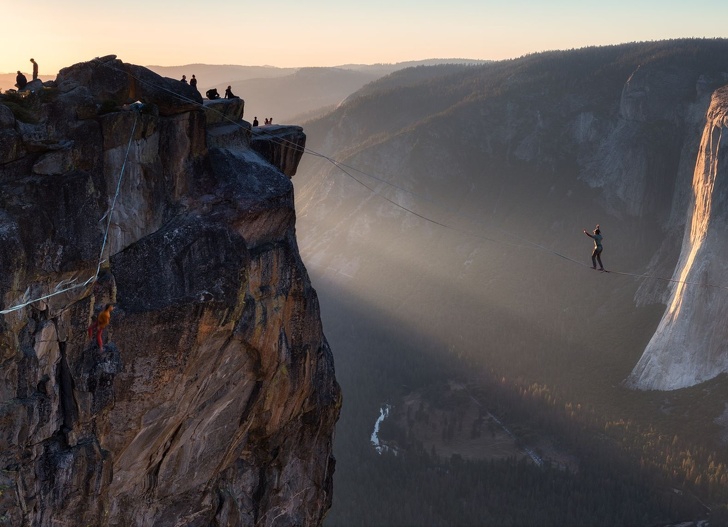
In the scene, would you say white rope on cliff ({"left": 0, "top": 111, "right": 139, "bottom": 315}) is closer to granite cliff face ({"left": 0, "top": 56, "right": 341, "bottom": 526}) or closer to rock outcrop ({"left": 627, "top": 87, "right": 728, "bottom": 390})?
granite cliff face ({"left": 0, "top": 56, "right": 341, "bottom": 526})

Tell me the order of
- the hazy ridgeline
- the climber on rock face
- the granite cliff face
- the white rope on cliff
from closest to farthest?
1. the white rope on cliff
2. the granite cliff face
3. the climber on rock face
4. the hazy ridgeline

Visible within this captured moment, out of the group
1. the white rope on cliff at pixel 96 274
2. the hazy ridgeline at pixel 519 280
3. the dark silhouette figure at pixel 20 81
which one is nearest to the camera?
the white rope on cliff at pixel 96 274

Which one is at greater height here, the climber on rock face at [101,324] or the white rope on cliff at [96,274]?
the white rope on cliff at [96,274]

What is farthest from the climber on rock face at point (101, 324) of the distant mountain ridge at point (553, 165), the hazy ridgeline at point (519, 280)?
the distant mountain ridge at point (553, 165)

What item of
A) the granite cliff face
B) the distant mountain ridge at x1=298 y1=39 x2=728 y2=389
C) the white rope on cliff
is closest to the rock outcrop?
the distant mountain ridge at x1=298 y1=39 x2=728 y2=389

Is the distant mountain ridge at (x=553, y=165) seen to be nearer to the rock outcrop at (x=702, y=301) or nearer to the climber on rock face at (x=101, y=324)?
the rock outcrop at (x=702, y=301)

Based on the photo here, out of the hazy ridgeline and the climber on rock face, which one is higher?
the climber on rock face

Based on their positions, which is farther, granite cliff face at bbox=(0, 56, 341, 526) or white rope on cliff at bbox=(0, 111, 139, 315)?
granite cliff face at bbox=(0, 56, 341, 526)

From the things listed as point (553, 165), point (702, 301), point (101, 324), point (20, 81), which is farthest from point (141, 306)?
point (553, 165)
